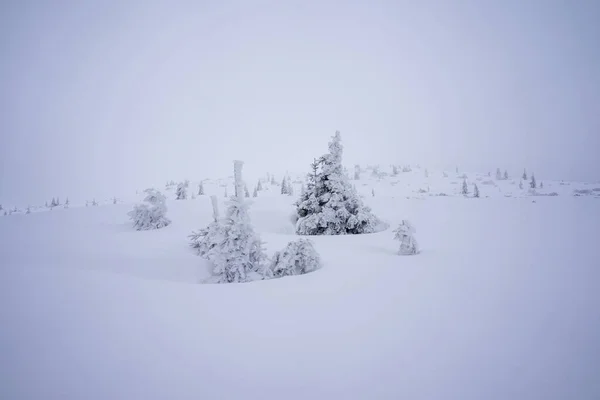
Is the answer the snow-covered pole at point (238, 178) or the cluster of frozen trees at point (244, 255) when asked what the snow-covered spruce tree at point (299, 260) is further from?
the snow-covered pole at point (238, 178)

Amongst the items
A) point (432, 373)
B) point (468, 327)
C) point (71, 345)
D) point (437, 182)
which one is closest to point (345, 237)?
point (468, 327)

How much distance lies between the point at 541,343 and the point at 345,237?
1002cm

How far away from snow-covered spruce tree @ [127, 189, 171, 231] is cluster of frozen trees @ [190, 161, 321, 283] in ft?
29.2

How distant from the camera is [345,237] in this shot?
13.7 m

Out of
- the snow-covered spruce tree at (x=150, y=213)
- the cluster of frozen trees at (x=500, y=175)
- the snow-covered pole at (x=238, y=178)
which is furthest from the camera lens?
the cluster of frozen trees at (x=500, y=175)

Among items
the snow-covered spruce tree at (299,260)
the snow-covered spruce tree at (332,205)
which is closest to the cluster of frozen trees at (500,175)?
the snow-covered spruce tree at (332,205)

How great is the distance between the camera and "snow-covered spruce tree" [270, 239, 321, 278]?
28.2 feet

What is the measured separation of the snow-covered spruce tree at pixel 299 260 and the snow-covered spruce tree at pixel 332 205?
7.38 meters

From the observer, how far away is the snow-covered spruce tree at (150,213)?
1584 centimetres

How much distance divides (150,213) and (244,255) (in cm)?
998

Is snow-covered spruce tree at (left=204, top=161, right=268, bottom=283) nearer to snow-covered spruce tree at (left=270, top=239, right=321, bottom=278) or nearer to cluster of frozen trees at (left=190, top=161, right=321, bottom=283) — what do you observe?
cluster of frozen trees at (left=190, top=161, right=321, bottom=283)

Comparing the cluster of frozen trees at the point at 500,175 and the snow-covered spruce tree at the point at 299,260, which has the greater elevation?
the cluster of frozen trees at the point at 500,175

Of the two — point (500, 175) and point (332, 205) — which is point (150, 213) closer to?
point (332, 205)

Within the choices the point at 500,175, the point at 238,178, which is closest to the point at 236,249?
the point at 238,178
